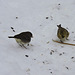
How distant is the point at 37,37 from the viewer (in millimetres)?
5164

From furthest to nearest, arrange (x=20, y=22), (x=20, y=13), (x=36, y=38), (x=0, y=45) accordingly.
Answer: (x=20, y=13) → (x=20, y=22) → (x=36, y=38) → (x=0, y=45)

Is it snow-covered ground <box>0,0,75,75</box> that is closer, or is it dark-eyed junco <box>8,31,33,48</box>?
snow-covered ground <box>0,0,75,75</box>

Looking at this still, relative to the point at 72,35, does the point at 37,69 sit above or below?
below

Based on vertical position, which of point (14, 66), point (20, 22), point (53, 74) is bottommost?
point (53, 74)

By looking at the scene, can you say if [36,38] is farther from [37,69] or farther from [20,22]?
[37,69]

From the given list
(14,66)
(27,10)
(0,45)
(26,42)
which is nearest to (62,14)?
(27,10)

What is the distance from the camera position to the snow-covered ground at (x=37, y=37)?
391cm

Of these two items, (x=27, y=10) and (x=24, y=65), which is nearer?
(x=24, y=65)

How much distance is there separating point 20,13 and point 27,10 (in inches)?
11.4

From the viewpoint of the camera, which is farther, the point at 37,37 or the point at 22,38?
the point at 37,37

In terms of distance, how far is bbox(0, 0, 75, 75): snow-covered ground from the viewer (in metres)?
3.91

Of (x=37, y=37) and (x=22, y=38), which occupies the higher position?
(x=22, y=38)

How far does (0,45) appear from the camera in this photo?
442 centimetres

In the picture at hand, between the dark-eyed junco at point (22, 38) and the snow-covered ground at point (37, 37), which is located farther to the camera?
the dark-eyed junco at point (22, 38)
